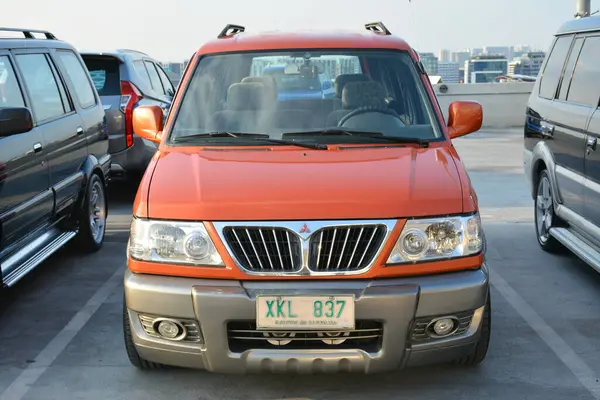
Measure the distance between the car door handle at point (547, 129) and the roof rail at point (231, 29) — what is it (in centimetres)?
246

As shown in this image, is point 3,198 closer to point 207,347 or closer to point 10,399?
point 10,399

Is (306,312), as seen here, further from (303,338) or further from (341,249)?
(341,249)

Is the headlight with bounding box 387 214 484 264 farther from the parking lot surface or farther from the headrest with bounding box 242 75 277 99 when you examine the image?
the headrest with bounding box 242 75 277 99

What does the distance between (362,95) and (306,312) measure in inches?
68.1

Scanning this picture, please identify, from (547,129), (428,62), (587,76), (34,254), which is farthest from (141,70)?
(587,76)

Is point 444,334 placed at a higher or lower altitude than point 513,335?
higher

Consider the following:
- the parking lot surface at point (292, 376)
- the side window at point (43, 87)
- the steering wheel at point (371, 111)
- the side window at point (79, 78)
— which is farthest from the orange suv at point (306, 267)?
the side window at point (79, 78)

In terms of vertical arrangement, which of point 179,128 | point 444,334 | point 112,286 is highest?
point 179,128

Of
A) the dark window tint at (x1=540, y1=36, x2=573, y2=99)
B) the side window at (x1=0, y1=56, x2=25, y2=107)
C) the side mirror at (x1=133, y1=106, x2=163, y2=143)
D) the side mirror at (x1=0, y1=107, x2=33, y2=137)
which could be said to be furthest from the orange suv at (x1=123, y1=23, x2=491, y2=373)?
the dark window tint at (x1=540, y1=36, x2=573, y2=99)

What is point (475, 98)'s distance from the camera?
19750 millimetres

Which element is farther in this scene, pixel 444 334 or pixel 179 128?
pixel 179 128

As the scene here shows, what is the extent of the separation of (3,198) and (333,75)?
2116 millimetres

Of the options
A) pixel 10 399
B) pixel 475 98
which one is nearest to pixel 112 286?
pixel 10 399

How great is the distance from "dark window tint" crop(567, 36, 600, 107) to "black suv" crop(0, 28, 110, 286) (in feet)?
12.2
